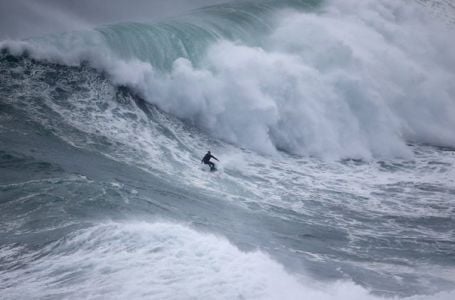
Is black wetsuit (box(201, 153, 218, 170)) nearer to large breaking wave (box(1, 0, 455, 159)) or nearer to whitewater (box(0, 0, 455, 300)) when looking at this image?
whitewater (box(0, 0, 455, 300))

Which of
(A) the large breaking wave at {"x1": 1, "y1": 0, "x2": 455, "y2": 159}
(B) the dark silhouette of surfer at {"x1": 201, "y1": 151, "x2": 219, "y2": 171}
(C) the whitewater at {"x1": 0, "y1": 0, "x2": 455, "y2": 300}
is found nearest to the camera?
(C) the whitewater at {"x1": 0, "y1": 0, "x2": 455, "y2": 300}

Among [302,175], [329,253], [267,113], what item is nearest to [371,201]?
[302,175]

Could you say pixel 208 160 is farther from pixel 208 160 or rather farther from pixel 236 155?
pixel 236 155

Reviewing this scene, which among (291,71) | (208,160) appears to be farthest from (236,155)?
(291,71)

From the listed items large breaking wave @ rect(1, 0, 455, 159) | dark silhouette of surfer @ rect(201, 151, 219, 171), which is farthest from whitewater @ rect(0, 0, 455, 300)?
dark silhouette of surfer @ rect(201, 151, 219, 171)

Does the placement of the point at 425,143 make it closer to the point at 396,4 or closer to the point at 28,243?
the point at 396,4
